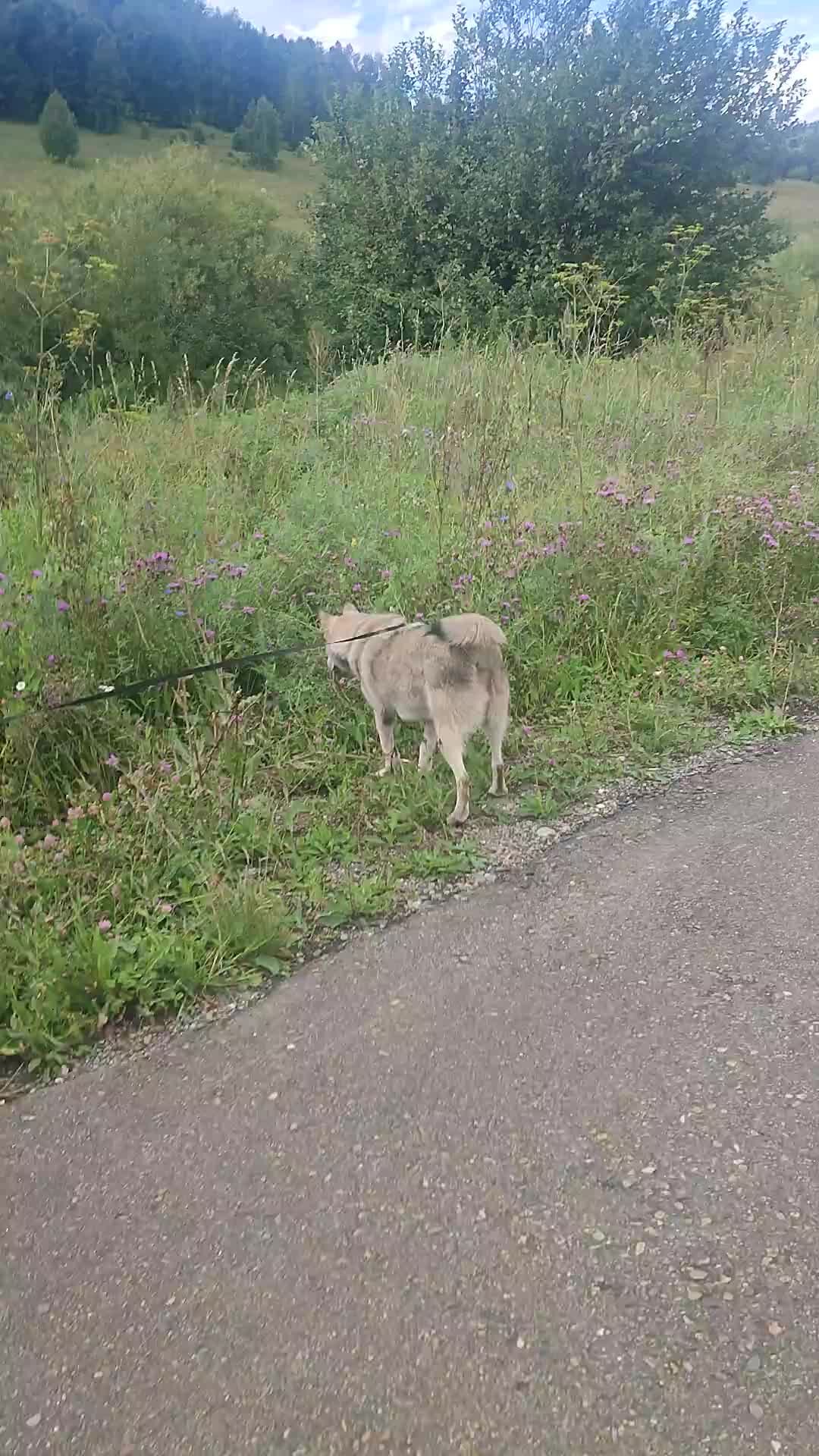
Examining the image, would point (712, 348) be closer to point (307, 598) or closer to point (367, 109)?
point (307, 598)

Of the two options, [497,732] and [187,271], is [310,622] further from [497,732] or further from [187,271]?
[187,271]

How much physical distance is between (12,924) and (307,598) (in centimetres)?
253

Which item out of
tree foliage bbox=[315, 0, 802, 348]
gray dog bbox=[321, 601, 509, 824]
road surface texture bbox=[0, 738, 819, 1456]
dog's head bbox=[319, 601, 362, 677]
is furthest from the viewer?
tree foliage bbox=[315, 0, 802, 348]

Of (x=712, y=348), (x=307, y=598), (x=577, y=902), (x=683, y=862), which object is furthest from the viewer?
(x=712, y=348)

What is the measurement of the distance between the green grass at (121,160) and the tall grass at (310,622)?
1740 cm

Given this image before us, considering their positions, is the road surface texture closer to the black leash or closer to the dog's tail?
the dog's tail

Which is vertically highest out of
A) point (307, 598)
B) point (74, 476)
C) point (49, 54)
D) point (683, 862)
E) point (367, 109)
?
point (49, 54)

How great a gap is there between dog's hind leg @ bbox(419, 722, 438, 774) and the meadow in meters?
0.09

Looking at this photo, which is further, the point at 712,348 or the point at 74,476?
the point at 712,348

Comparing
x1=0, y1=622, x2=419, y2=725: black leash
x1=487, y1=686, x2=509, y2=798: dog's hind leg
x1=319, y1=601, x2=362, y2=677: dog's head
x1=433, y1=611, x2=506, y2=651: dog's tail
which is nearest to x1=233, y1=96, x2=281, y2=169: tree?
x1=319, y1=601, x2=362, y2=677: dog's head

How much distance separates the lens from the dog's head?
437cm

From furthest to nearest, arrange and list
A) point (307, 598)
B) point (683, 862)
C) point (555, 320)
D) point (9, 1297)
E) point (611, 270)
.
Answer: point (611, 270), point (555, 320), point (307, 598), point (683, 862), point (9, 1297)

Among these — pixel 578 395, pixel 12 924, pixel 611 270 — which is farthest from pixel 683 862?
pixel 611 270

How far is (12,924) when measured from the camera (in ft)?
10.3
